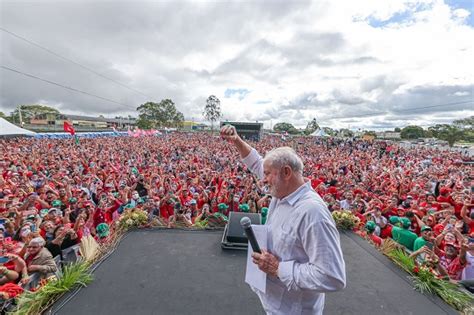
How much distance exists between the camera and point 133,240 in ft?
10.9

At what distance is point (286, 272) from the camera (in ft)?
4.04

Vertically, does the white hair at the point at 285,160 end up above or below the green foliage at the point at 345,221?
above

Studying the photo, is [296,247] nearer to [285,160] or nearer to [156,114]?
[285,160]

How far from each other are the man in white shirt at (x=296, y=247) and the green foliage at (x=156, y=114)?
63579mm

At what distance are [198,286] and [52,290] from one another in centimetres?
133

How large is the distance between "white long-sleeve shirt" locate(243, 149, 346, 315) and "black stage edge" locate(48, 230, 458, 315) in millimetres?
922

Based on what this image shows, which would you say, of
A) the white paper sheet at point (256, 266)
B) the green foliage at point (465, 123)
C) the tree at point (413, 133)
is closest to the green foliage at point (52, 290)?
the white paper sheet at point (256, 266)

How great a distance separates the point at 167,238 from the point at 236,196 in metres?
3.84

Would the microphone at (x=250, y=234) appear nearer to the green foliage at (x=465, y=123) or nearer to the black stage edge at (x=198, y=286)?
the black stage edge at (x=198, y=286)

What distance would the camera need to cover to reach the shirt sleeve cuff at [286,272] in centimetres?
122

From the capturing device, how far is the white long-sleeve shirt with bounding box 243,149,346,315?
1131 mm

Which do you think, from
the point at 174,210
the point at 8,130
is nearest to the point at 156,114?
the point at 8,130

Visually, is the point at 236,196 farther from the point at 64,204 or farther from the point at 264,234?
the point at 264,234

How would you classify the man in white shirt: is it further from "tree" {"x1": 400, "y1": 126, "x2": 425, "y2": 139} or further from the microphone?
"tree" {"x1": 400, "y1": 126, "x2": 425, "y2": 139}
